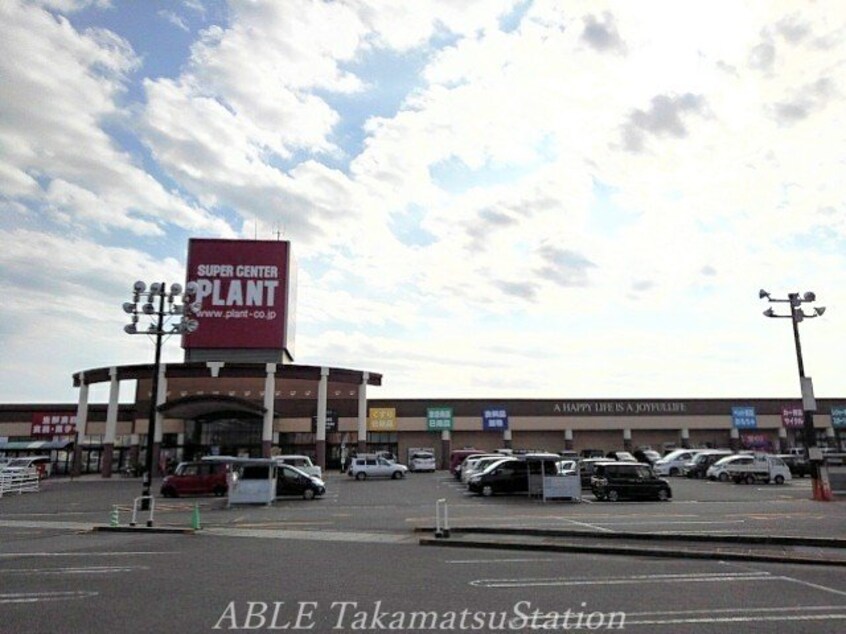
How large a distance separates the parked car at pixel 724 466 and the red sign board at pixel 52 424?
174 feet

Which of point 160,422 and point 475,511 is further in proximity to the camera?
point 160,422

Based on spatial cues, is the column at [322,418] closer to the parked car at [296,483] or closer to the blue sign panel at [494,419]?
the blue sign panel at [494,419]

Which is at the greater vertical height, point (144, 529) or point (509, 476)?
point (509, 476)

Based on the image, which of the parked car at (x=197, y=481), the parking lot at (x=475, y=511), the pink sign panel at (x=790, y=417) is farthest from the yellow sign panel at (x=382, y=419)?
the pink sign panel at (x=790, y=417)

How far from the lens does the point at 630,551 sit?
13.5 metres

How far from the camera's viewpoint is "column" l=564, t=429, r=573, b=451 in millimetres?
61356

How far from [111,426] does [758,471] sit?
44459mm

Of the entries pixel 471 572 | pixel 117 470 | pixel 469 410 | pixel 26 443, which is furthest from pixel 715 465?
pixel 26 443

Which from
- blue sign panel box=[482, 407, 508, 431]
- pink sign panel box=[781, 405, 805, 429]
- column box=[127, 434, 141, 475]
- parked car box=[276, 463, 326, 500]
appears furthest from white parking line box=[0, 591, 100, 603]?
pink sign panel box=[781, 405, 805, 429]

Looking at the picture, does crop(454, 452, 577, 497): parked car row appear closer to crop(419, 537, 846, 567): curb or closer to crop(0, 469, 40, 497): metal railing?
crop(419, 537, 846, 567): curb

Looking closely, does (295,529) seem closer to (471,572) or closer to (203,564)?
(203,564)

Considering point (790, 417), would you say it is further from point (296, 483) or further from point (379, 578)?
point (379, 578)

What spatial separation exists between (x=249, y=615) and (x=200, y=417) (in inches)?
1980

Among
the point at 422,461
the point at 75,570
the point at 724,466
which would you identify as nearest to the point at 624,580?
the point at 75,570
